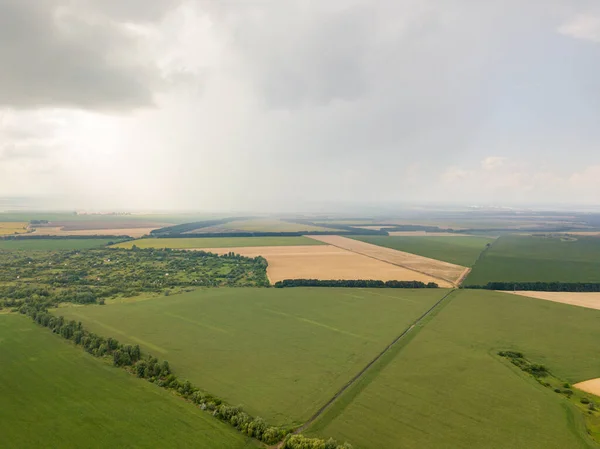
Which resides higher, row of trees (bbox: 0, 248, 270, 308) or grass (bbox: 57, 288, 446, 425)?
row of trees (bbox: 0, 248, 270, 308)

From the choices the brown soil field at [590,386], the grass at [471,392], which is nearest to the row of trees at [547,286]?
the grass at [471,392]

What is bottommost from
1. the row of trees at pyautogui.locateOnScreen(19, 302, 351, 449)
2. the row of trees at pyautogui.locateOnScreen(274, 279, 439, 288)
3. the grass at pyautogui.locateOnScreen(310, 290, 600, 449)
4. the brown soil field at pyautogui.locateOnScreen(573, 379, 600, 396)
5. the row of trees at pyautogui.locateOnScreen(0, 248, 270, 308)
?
the brown soil field at pyautogui.locateOnScreen(573, 379, 600, 396)

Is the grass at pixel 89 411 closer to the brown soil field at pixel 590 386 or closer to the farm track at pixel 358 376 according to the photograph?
the farm track at pixel 358 376

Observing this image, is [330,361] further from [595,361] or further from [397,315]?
[595,361]

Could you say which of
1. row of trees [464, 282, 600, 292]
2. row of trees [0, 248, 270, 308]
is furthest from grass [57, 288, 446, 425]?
row of trees [464, 282, 600, 292]

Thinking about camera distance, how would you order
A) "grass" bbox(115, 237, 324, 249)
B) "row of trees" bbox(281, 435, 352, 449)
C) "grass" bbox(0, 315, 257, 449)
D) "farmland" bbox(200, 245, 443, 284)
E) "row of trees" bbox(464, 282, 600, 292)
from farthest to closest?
1. "grass" bbox(115, 237, 324, 249)
2. "farmland" bbox(200, 245, 443, 284)
3. "row of trees" bbox(464, 282, 600, 292)
4. "grass" bbox(0, 315, 257, 449)
5. "row of trees" bbox(281, 435, 352, 449)

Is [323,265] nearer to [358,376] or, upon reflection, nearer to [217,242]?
[358,376]

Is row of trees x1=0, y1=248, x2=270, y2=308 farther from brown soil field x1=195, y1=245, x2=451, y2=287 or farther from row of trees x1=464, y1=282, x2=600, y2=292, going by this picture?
row of trees x1=464, y1=282, x2=600, y2=292
